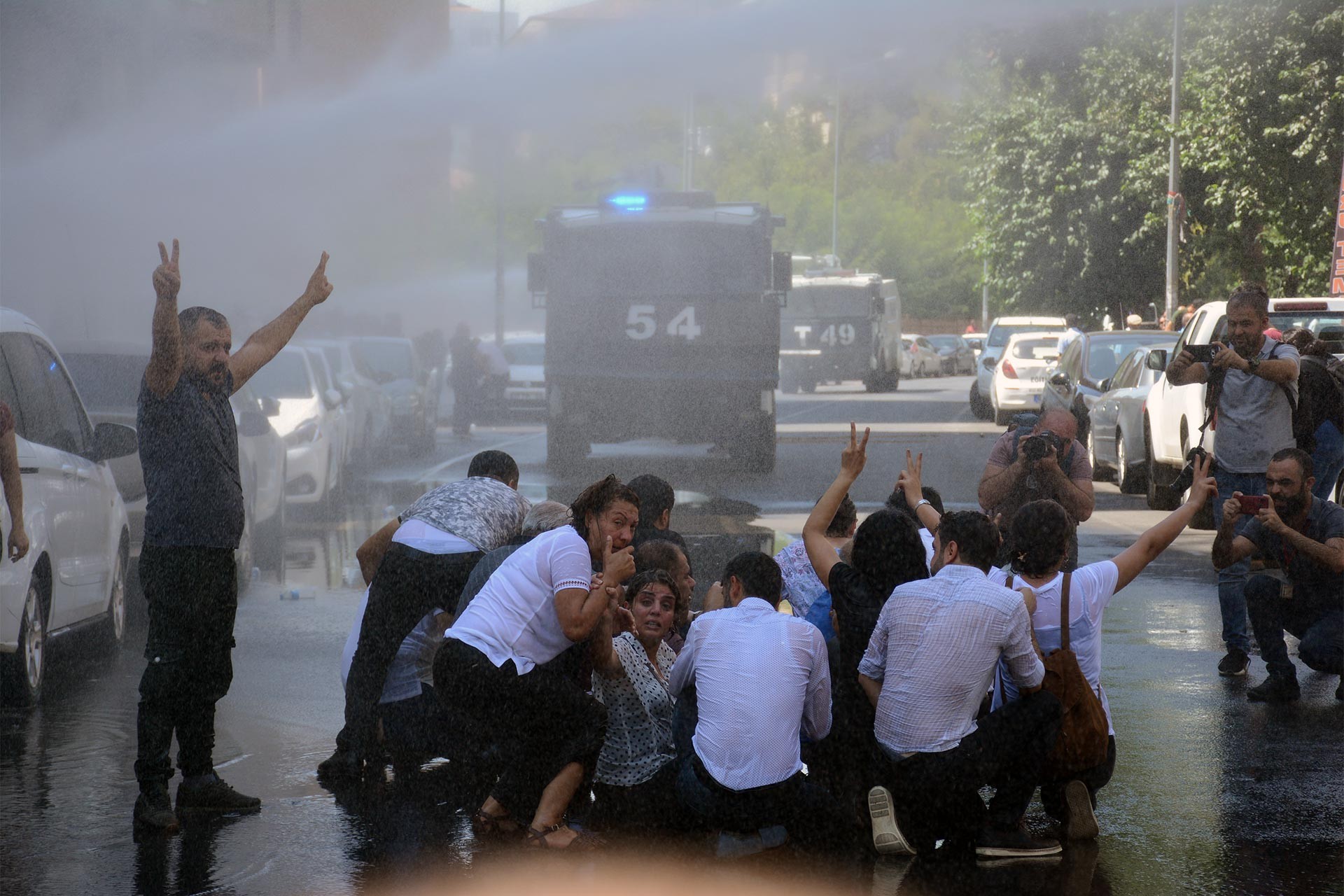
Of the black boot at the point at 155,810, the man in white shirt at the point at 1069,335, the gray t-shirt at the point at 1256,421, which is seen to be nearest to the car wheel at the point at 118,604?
the black boot at the point at 155,810

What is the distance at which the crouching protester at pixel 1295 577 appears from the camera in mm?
7676

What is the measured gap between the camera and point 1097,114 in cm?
3688

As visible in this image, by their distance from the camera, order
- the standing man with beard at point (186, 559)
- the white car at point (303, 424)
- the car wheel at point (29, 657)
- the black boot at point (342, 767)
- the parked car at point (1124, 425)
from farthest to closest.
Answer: the parked car at point (1124, 425) < the white car at point (303, 424) < the car wheel at point (29, 657) < the black boot at point (342, 767) < the standing man with beard at point (186, 559)

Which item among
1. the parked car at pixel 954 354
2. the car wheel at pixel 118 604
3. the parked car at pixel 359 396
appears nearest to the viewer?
the car wheel at pixel 118 604

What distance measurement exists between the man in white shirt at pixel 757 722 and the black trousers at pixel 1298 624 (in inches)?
125

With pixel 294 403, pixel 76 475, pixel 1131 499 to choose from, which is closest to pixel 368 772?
pixel 76 475

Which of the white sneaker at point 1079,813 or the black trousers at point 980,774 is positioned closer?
the black trousers at point 980,774

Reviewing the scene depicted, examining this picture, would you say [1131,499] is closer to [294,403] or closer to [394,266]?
[294,403]

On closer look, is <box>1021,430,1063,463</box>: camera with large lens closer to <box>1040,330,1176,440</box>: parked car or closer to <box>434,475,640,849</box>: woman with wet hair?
<box>434,475,640,849</box>: woman with wet hair

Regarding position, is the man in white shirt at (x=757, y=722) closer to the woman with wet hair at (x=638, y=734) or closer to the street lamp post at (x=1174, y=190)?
the woman with wet hair at (x=638, y=734)

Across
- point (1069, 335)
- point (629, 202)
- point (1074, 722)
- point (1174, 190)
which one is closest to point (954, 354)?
point (1174, 190)

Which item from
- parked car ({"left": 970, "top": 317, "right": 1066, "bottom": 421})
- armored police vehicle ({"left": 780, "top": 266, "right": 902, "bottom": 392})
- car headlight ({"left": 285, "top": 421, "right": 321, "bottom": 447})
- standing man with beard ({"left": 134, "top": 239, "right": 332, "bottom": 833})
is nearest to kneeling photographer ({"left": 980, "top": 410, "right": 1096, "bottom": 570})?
standing man with beard ({"left": 134, "top": 239, "right": 332, "bottom": 833})

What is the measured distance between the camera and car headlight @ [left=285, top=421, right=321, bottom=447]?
15.1 meters

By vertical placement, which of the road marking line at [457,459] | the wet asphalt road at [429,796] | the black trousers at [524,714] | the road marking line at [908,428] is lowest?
the road marking line at [457,459]
